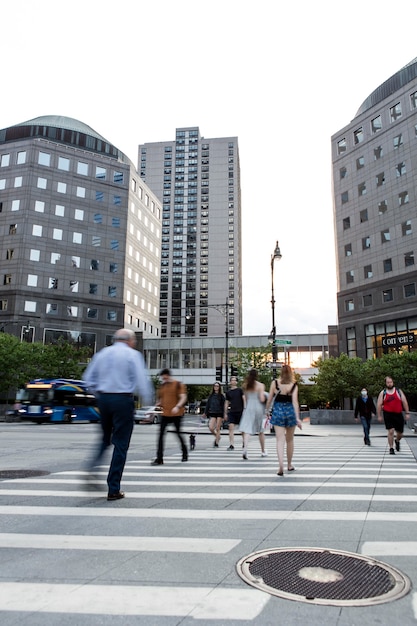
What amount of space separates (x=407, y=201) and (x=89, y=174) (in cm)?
4631

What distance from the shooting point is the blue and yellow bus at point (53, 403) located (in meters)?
34.5

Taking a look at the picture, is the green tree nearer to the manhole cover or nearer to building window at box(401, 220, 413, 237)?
building window at box(401, 220, 413, 237)

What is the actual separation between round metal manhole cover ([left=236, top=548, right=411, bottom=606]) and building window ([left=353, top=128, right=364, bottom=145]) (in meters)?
60.9

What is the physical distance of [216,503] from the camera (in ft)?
17.2

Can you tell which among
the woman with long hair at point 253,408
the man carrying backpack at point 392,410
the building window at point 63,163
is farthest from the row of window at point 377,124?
the woman with long hair at point 253,408

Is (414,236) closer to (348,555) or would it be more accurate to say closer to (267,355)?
(267,355)

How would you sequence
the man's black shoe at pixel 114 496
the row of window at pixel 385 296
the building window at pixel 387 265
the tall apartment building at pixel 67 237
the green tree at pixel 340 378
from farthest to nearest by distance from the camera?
the tall apartment building at pixel 67 237, the building window at pixel 387 265, the row of window at pixel 385 296, the green tree at pixel 340 378, the man's black shoe at pixel 114 496

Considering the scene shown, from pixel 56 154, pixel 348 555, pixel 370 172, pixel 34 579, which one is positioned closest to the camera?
pixel 34 579

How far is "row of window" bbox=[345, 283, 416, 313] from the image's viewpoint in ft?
157

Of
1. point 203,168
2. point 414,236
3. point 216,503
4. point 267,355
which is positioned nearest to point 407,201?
point 414,236

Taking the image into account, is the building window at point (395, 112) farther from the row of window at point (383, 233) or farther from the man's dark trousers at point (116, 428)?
the man's dark trousers at point (116, 428)

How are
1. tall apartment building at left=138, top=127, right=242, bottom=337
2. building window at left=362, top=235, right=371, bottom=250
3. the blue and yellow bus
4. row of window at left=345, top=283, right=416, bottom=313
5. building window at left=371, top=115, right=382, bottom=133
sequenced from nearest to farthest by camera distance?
the blue and yellow bus
row of window at left=345, top=283, right=416, bottom=313
building window at left=362, top=235, right=371, bottom=250
building window at left=371, top=115, right=382, bottom=133
tall apartment building at left=138, top=127, right=242, bottom=337

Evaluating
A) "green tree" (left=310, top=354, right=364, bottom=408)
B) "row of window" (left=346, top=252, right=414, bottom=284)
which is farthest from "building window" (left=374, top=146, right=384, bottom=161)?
"green tree" (left=310, top=354, right=364, bottom=408)

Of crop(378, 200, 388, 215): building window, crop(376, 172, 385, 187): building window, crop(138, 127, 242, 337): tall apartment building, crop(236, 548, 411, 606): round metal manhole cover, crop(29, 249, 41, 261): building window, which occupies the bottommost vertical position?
crop(236, 548, 411, 606): round metal manhole cover
